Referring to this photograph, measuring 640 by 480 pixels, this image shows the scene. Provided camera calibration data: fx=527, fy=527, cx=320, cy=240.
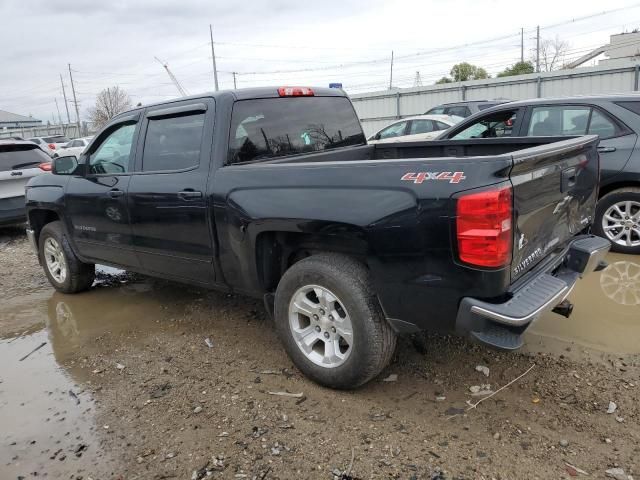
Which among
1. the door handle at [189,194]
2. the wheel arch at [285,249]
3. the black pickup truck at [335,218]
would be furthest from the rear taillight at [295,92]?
the wheel arch at [285,249]

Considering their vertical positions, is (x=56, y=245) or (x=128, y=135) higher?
(x=128, y=135)

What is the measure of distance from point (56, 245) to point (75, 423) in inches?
116

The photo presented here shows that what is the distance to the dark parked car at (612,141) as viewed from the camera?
5453mm

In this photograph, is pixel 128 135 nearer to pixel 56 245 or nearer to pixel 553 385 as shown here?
pixel 56 245

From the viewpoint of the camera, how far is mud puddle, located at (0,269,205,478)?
9.56ft

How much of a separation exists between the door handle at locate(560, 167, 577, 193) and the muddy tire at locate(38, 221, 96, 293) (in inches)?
183

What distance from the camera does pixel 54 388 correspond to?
3709 millimetres

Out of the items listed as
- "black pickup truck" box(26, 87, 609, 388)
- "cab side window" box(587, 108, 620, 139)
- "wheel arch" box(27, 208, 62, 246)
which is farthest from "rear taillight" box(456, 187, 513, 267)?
"wheel arch" box(27, 208, 62, 246)

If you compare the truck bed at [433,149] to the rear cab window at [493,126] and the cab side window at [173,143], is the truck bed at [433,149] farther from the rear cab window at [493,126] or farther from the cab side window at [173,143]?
the rear cab window at [493,126]

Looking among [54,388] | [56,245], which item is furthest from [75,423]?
[56,245]

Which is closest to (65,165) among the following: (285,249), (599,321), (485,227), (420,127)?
(285,249)

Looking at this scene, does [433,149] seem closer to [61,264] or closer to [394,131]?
[61,264]

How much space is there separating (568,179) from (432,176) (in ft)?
3.65

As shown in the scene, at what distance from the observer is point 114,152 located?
477 cm
